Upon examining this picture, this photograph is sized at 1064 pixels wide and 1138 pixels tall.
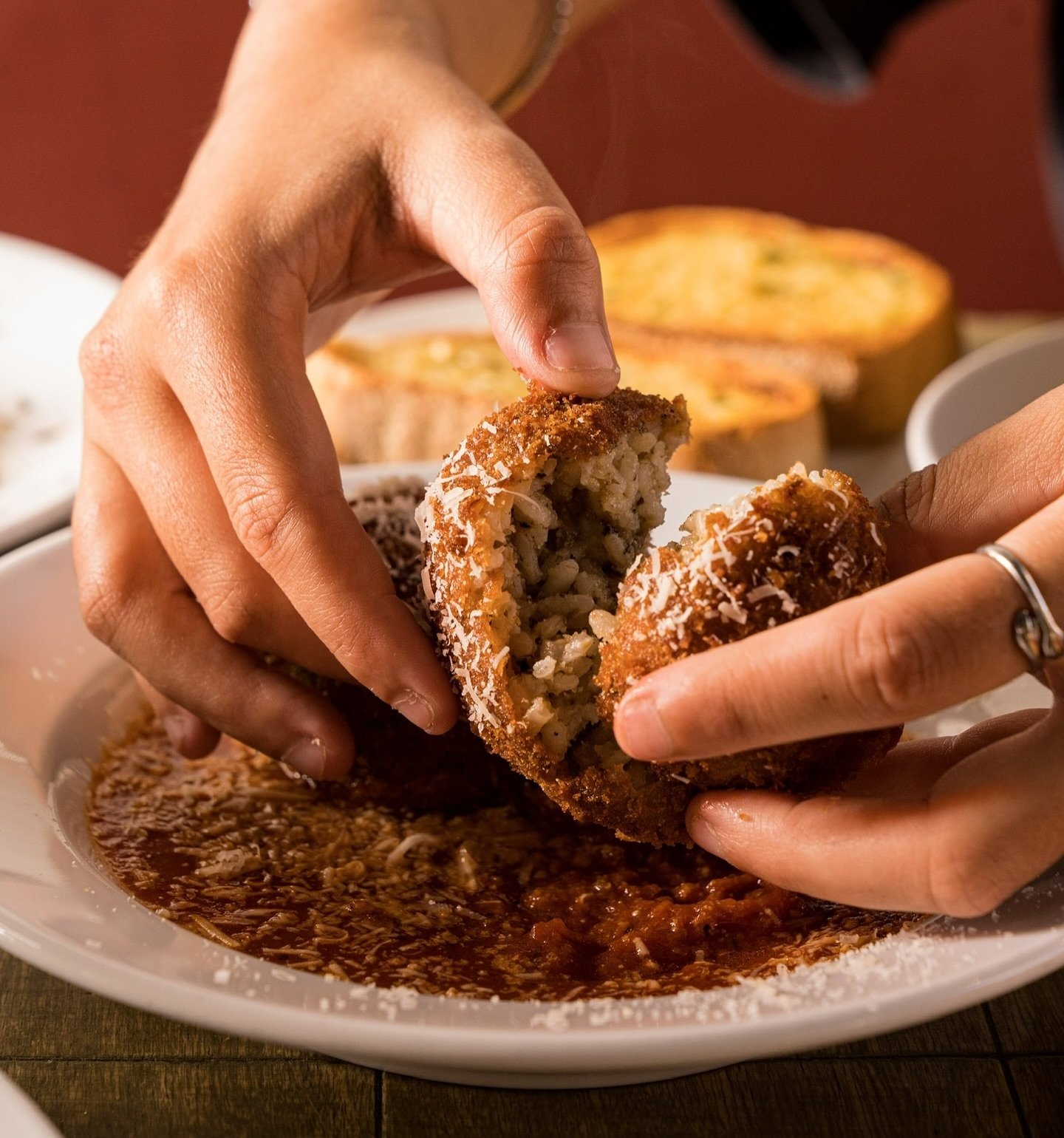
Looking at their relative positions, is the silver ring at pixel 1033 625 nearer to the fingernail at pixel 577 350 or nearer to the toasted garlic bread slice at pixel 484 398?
the fingernail at pixel 577 350

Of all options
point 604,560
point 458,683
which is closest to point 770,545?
point 604,560

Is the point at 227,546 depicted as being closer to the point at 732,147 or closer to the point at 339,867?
the point at 339,867

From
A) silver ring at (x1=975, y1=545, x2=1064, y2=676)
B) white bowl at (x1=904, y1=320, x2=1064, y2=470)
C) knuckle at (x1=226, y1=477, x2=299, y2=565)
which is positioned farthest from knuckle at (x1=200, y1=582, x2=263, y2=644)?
white bowl at (x1=904, y1=320, x2=1064, y2=470)

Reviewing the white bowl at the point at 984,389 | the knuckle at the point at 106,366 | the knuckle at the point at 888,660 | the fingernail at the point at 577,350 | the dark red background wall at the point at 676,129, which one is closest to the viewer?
the knuckle at the point at 888,660

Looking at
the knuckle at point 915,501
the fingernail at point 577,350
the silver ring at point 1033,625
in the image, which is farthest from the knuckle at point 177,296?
the silver ring at point 1033,625

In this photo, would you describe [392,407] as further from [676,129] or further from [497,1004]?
[676,129]

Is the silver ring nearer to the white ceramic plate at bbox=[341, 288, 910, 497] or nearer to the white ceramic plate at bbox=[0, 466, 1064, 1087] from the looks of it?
the white ceramic plate at bbox=[0, 466, 1064, 1087]
